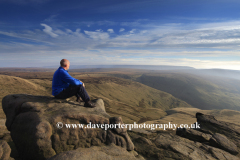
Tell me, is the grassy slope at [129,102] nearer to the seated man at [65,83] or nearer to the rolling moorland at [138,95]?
the rolling moorland at [138,95]

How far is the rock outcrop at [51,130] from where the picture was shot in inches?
179

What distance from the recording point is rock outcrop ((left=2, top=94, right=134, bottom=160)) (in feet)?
14.9

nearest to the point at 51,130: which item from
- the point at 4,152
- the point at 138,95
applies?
the point at 4,152

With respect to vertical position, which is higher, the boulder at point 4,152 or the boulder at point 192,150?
the boulder at point 4,152

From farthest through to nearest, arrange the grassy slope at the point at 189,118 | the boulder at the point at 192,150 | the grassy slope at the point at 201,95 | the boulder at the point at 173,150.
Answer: the grassy slope at the point at 201,95 → the grassy slope at the point at 189,118 → the boulder at the point at 192,150 → the boulder at the point at 173,150

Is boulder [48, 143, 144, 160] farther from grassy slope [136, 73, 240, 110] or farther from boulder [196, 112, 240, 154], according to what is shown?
grassy slope [136, 73, 240, 110]

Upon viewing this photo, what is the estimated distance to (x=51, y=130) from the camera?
4828mm

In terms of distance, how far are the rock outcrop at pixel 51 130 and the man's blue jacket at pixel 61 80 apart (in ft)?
3.04

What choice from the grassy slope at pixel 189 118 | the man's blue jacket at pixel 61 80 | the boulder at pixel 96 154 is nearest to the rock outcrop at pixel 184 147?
the boulder at pixel 96 154

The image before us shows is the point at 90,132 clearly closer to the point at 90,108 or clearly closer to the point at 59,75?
the point at 90,108

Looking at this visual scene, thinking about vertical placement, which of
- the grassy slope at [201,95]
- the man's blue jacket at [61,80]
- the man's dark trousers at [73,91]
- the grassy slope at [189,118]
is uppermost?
the man's blue jacket at [61,80]

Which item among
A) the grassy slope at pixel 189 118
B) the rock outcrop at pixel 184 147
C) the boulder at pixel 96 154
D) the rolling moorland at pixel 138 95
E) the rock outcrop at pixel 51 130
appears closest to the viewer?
the boulder at pixel 96 154

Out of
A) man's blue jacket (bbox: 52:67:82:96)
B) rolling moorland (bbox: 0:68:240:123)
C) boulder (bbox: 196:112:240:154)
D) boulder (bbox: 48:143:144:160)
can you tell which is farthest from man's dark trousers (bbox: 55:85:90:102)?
rolling moorland (bbox: 0:68:240:123)

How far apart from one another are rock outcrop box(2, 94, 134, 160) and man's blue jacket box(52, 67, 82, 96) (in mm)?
927
